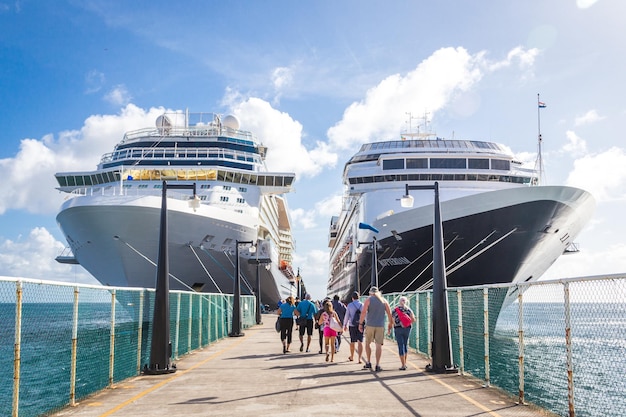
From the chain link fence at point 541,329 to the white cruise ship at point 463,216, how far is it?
16.3 feet

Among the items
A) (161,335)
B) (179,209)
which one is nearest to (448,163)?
(179,209)

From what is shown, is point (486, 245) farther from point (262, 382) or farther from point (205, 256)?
point (262, 382)

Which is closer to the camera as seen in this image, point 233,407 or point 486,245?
point 233,407

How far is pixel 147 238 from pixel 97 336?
15.0 meters

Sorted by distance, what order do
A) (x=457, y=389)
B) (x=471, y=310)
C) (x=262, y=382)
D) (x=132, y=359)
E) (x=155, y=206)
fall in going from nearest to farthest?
(x=457, y=389)
(x=262, y=382)
(x=132, y=359)
(x=471, y=310)
(x=155, y=206)

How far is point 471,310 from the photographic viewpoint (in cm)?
1132

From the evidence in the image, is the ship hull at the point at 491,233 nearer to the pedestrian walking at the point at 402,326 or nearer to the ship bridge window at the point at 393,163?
the ship bridge window at the point at 393,163

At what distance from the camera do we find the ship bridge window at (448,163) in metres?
36.7

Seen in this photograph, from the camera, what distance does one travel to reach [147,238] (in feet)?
90.1

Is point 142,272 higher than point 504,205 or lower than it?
lower

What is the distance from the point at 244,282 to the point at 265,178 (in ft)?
21.6

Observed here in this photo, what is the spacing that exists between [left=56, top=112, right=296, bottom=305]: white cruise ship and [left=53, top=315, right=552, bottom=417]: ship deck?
15945 millimetres

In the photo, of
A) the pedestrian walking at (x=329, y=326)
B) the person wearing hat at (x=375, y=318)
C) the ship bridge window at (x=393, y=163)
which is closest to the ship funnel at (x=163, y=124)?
the ship bridge window at (x=393, y=163)

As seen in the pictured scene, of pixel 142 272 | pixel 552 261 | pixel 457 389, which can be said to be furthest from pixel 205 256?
Result: pixel 457 389
